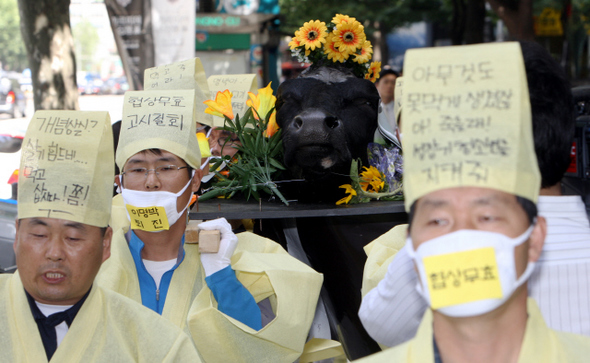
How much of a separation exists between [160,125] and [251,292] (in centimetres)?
93

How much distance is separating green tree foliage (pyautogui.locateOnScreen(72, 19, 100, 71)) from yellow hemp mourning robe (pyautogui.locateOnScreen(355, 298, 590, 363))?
7521 cm

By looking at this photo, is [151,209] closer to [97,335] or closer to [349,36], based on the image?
[97,335]

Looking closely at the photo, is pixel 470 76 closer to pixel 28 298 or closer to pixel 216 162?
pixel 28 298

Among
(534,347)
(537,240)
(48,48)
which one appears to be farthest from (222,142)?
(48,48)

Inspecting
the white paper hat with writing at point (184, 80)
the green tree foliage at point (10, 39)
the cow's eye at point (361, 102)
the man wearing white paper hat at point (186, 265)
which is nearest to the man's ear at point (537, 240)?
the man wearing white paper hat at point (186, 265)

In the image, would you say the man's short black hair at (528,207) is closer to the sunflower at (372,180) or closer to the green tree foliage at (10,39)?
the sunflower at (372,180)

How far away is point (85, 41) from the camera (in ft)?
247

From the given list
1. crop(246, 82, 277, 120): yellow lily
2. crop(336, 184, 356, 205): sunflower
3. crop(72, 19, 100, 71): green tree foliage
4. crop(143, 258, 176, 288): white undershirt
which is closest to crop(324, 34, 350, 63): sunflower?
crop(246, 82, 277, 120): yellow lily

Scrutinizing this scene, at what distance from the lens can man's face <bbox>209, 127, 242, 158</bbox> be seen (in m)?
4.41

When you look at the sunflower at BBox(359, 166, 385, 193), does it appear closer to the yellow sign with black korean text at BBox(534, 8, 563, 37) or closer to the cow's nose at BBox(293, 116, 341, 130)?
the cow's nose at BBox(293, 116, 341, 130)

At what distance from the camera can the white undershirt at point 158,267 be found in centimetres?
339

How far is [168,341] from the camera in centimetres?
249

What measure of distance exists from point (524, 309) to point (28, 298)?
1.65 m

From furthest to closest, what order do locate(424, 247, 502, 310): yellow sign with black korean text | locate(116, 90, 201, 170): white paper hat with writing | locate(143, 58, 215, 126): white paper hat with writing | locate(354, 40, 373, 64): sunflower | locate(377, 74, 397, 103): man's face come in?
locate(377, 74, 397, 103): man's face < locate(143, 58, 215, 126): white paper hat with writing < locate(354, 40, 373, 64): sunflower < locate(116, 90, 201, 170): white paper hat with writing < locate(424, 247, 502, 310): yellow sign with black korean text
